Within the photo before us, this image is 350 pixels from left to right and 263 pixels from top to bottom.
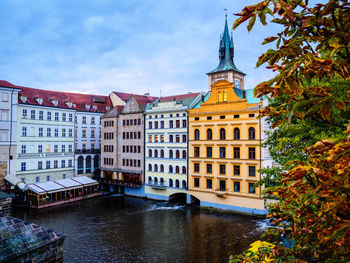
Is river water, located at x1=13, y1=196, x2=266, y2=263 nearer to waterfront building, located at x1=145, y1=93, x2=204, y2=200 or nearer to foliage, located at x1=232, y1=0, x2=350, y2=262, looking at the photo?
waterfront building, located at x1=145, y1=93, x2=204, y2=200

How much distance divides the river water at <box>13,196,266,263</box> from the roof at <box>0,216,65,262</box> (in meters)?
7.97

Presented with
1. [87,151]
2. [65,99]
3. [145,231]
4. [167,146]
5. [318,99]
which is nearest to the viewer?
[318,99]

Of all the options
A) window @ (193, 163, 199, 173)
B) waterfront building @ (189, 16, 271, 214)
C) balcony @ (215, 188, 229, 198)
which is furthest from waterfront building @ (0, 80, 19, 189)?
balcony @ (215, 188, 229, 198)

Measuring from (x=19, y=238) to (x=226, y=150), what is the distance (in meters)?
25.0

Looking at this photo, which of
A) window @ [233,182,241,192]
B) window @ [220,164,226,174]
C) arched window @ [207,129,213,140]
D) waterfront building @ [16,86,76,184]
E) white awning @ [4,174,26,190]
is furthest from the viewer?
waterfront building @ [16,86,76,184]

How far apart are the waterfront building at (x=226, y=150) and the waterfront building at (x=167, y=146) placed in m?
1.38

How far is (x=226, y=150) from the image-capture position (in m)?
33.4

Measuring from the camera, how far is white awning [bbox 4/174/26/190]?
36906mm

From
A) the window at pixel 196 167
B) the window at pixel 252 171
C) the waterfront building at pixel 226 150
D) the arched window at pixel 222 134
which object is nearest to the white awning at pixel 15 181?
the waterfront building at pixel 226 150

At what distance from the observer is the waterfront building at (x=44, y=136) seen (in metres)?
41.1

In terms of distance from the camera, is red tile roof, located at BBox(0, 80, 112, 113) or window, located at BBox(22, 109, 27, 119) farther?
red tile roof, located at BBox(0, 80, 112, 113)

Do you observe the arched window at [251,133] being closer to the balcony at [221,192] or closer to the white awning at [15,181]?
the balcony at [221,192]

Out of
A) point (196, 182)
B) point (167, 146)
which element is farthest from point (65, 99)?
point (196, 182)

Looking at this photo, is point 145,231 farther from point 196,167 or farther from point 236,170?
point 236,170
